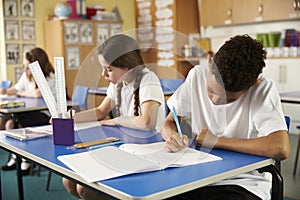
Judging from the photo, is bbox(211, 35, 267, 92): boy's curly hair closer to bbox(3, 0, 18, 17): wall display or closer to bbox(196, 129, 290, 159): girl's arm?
bbox(196, 129, 290, 159): girl's arm

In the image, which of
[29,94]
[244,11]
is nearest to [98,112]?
[29,94]

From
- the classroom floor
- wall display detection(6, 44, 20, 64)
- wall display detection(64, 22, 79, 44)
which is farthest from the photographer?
wall display detection(64, 22, 79, 44)

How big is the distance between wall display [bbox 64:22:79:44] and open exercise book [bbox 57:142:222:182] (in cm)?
440

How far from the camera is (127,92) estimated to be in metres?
2.18

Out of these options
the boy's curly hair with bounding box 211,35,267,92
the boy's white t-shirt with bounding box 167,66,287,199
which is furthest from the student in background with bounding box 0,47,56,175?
the boy's curly hair with bounding box 211,35,267,92

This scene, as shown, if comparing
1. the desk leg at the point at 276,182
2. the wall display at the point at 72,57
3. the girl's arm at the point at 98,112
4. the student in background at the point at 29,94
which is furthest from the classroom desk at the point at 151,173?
the wall display at the point at 72,57

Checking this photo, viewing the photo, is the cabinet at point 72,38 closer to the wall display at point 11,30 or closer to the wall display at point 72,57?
the wall display at point 72,57

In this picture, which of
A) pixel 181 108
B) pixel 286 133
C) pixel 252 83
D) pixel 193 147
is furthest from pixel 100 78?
pixel 286 133

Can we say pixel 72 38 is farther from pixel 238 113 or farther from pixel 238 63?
pixel 238 63

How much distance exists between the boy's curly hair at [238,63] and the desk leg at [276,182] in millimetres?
304

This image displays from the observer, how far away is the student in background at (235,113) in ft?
4.45

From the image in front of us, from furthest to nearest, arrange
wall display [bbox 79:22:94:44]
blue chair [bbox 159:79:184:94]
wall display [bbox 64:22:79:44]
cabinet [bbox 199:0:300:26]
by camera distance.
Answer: wall display [bbox 79:22:94:44], wall display [bbox 64:22:79:44], cabinet [bbox 199:0:300:26], blue chair [bbox 159:79:184:94]

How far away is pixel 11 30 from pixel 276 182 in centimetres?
496

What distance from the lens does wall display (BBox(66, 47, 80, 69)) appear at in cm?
567
